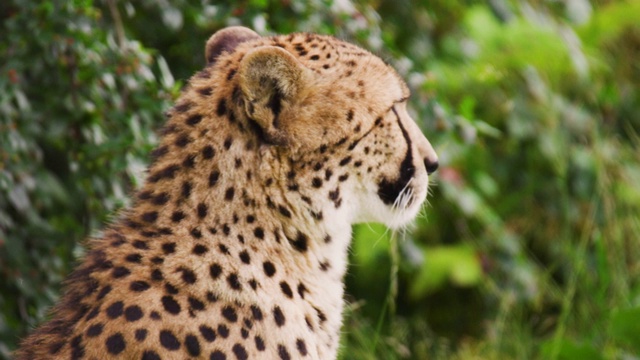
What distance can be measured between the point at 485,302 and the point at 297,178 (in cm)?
353

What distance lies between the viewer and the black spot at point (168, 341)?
2.22 m

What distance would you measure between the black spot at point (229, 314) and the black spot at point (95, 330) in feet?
0.84

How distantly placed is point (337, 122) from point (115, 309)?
25.6 inches

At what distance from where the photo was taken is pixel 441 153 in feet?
12.0

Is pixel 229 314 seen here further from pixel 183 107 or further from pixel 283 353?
pixel 183 107

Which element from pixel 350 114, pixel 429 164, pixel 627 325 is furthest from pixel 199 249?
pixel 627 325

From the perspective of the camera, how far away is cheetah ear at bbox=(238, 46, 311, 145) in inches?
92.7

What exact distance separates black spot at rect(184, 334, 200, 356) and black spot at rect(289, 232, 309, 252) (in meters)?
0.37

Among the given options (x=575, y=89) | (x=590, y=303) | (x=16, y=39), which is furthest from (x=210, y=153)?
(x=575, y=89)

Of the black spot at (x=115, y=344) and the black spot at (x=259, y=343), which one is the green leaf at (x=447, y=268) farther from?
the black spot at (x=115, y=344)

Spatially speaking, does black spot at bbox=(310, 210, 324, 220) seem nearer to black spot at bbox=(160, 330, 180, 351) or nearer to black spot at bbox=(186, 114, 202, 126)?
black spot at bbox=(186, 114, 202, 126)

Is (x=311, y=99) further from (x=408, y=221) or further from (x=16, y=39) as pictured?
(x=16, y=39)

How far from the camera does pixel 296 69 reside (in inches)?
94.7

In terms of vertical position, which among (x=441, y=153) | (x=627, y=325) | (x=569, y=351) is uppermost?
(x=441, y=153)
